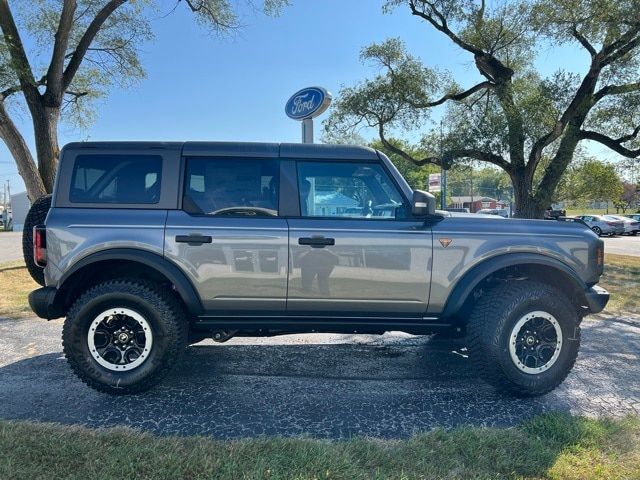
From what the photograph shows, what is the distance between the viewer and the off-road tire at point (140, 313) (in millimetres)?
3539

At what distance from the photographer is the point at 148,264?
3541 millimetres

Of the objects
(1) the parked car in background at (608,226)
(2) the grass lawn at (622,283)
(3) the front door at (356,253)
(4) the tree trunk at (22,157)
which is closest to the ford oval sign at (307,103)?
(3) the front door at (356,253)

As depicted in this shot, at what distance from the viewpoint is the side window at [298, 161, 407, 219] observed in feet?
12.2

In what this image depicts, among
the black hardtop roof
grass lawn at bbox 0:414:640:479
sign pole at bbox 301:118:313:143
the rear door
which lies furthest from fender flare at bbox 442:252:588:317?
sign pole at bbox 301:118:313:143

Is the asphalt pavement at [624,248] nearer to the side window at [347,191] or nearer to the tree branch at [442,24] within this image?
the tree branch at [442,24]

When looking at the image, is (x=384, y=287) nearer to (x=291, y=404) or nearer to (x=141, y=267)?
(x=291, y=404)

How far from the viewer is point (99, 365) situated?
3570mm

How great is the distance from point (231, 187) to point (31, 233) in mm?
1970

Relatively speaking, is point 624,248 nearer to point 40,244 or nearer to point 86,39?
point 86,39

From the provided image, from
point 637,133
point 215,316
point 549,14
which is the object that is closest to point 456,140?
point 549,14

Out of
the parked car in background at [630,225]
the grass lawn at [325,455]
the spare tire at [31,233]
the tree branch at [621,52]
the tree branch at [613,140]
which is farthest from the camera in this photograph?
the parked car in background at [630,225]

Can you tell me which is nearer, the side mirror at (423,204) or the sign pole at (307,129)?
the side mirror at (423,204)

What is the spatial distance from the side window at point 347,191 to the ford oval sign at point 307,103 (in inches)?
173

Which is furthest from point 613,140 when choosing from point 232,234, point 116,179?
point 116,179
